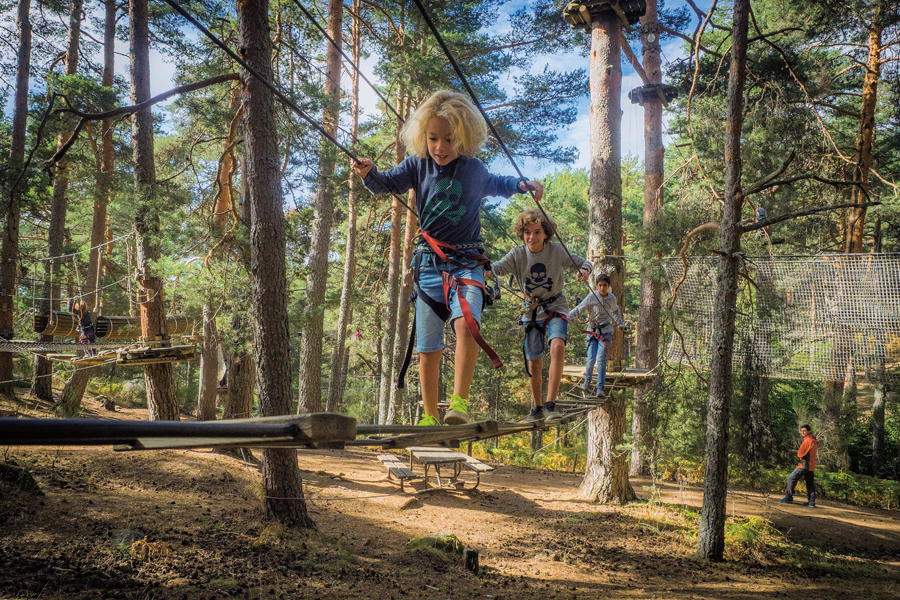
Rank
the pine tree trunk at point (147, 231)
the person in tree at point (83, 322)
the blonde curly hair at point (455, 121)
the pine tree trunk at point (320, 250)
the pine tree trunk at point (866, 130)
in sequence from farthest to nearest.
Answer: the pine tree trunk at point (866, 130) < the person in tree at point (83, 322) < the pine tree trunk at point (320, 250) < the pine tree trunk at point (147, 231) < the blonde curly hair at point (455, 121)

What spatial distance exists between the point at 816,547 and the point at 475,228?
7.44 m

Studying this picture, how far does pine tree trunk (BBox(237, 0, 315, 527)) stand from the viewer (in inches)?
192

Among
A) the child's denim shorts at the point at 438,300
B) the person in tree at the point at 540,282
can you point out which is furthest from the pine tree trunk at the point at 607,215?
the child's denim shorts at the point at 438,300

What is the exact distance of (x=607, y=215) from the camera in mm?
6598

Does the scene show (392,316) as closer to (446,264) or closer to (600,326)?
(600,326)

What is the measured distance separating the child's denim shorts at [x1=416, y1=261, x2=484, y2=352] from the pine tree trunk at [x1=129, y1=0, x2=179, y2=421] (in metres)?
5.11

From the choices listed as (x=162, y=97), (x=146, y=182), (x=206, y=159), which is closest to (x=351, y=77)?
(x=206, y=159)

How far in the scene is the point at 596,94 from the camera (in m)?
7.00

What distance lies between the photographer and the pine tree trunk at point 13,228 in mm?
8116

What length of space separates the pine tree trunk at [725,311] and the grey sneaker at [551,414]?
9.50 feet

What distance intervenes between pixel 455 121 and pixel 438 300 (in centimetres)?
78

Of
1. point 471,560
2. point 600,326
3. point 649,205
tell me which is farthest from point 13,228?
point 649,205

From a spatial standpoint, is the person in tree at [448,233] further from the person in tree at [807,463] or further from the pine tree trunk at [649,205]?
the person in tree at [807,463]

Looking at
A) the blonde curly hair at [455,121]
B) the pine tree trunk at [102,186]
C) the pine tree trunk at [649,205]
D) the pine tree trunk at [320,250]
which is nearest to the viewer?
the blonde curly hair at [455,121]
